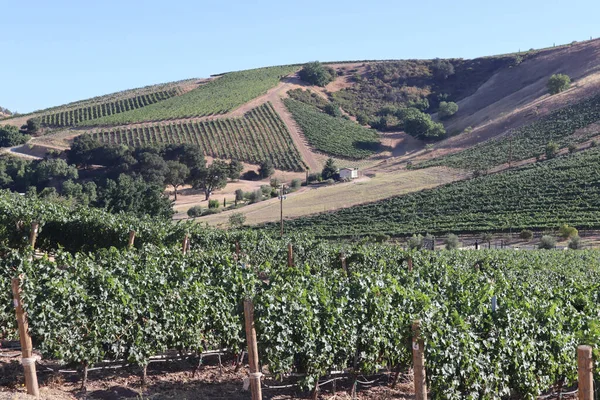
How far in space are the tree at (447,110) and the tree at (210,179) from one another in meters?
58.5

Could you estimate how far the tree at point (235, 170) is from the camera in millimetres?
85150

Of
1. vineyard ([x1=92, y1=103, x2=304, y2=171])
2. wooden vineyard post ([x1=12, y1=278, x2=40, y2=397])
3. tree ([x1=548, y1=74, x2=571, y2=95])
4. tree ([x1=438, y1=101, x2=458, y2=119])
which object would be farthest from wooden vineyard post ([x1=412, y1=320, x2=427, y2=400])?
tree ([x1=438, y1=101, x2=458, y2=119])

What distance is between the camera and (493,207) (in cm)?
6075

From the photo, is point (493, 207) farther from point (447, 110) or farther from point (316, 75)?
point (316, 75)

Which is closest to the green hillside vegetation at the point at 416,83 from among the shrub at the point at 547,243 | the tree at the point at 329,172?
the tree at the point at 329,172

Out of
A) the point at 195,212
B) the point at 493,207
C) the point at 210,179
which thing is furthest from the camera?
the point at 210,179

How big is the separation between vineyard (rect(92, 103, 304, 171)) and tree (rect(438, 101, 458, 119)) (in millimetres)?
34881

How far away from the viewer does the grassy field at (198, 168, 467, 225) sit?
67438 millimetres

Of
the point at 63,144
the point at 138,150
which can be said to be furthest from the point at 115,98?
the point at 138,150

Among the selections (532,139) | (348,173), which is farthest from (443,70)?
(348,173)

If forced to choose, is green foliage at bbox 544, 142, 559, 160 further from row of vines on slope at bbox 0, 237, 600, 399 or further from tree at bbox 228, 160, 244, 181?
row of vines on slope at bbox 0, 237, 600, 399

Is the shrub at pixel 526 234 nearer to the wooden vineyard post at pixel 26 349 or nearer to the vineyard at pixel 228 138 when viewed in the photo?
the wooden vineyard post at pixel 26 349

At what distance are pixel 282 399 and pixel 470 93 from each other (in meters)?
136

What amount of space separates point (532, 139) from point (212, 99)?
6572 centimetres
